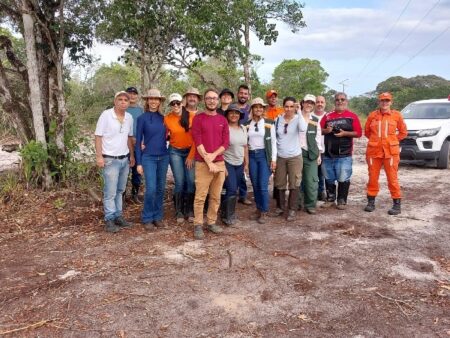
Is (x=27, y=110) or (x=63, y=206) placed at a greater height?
(x=27, y=110)

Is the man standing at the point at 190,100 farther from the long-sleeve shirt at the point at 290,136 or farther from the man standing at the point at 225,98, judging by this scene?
the long-sleeve shirt at the point at 290,136

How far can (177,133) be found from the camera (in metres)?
5.41

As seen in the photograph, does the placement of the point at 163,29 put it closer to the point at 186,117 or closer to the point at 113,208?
the point at 186,117

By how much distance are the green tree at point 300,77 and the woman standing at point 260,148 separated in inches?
1150

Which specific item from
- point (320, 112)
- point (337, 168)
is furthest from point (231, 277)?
point (320, 112)

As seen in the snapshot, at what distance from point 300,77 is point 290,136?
32314 mm

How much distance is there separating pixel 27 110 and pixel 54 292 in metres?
4.42

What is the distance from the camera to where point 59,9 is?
6793 mm

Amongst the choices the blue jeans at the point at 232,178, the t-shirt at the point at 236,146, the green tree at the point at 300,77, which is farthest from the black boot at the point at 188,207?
the green tree at the point at 300,77

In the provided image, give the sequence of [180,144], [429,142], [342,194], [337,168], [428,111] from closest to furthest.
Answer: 1. [180,144]
2. [337,168]
3. [342,194]
4. [429,142]
5. [428,111]

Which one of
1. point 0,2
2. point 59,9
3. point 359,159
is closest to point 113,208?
point 59,9

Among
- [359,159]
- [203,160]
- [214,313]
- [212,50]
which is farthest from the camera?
[359,159]

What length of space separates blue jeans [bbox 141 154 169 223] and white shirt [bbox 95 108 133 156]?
1.14ft

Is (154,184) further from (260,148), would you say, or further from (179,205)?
(260,148)
